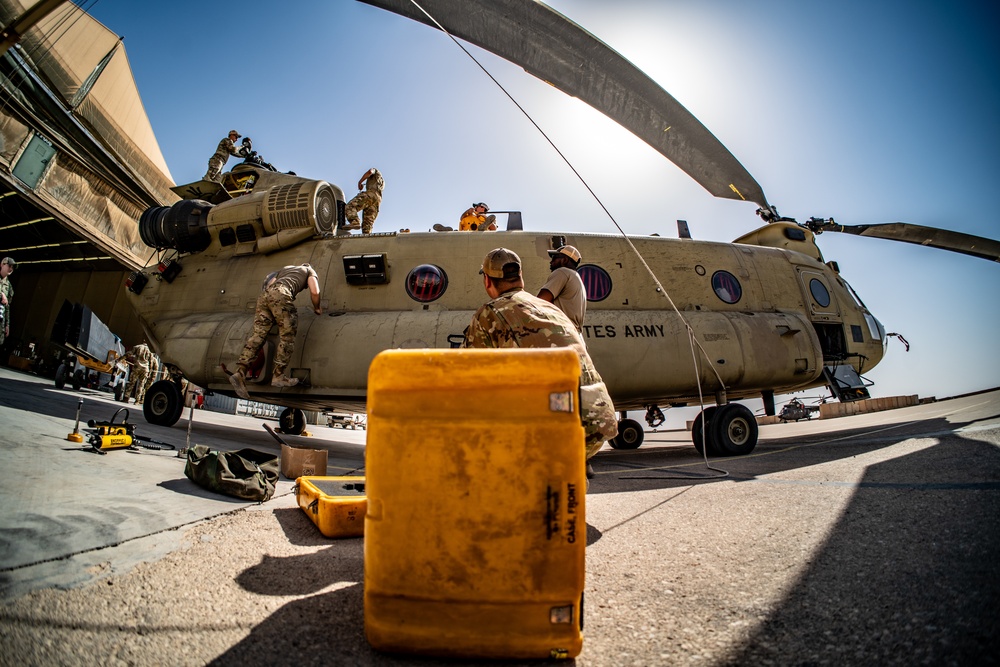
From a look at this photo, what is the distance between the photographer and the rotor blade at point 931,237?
24.6 ft

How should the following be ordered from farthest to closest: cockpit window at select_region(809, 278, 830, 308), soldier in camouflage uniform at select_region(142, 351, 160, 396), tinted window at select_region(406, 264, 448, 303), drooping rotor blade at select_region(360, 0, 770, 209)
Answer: soldier in camouflage uniform at select_region(142, 351, 160, 396) < cockpit window at select_region(809, 278, 830, 308) < tinted window at select_region(406, 264, 448, 303) < drooping rotor blade at select_region(360, 0, 770, 209)

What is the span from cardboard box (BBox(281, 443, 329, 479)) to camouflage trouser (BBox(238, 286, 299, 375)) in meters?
1.79

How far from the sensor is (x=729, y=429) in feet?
15.3

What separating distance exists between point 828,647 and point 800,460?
3.62 m

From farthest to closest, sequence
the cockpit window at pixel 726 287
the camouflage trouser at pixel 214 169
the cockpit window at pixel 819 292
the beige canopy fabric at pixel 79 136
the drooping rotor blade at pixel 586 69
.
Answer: the beige canopy fabric at pixel 79 136 < the camouflage trouser at pixel 214 169 < the cockpit window at pixel 819 292 < the cockpit window at pixel 726 287 < the drooping rotor blade at pixel 586 69

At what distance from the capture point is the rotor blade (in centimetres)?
751

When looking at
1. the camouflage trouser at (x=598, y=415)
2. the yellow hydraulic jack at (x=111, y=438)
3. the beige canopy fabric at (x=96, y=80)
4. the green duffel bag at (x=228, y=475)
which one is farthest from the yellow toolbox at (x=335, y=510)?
the beige canopy fabric at (x=96, y=80)

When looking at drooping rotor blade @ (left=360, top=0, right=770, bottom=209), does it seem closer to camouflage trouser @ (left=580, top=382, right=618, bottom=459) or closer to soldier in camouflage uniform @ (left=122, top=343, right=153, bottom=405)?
camouflage trouser @ (left=580, top=382, right=618, bottom=459)

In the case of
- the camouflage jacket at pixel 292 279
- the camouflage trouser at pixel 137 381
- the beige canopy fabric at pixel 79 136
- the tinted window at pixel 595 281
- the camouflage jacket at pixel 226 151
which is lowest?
the camouflage trouser at pixel 137 381

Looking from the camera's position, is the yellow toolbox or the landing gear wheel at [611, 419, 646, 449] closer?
the yellow toolbox

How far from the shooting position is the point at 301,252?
5.51 meters

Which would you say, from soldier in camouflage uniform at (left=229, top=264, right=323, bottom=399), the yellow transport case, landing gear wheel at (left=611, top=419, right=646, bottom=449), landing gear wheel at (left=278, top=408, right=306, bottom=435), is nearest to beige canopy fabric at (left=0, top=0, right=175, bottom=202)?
landing gear wheel at (left=278, top=408, right=306, bottom=435)

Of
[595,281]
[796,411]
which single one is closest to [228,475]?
[595,281]

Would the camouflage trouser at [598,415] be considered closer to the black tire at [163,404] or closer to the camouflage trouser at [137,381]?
the black tire at [163,404]
